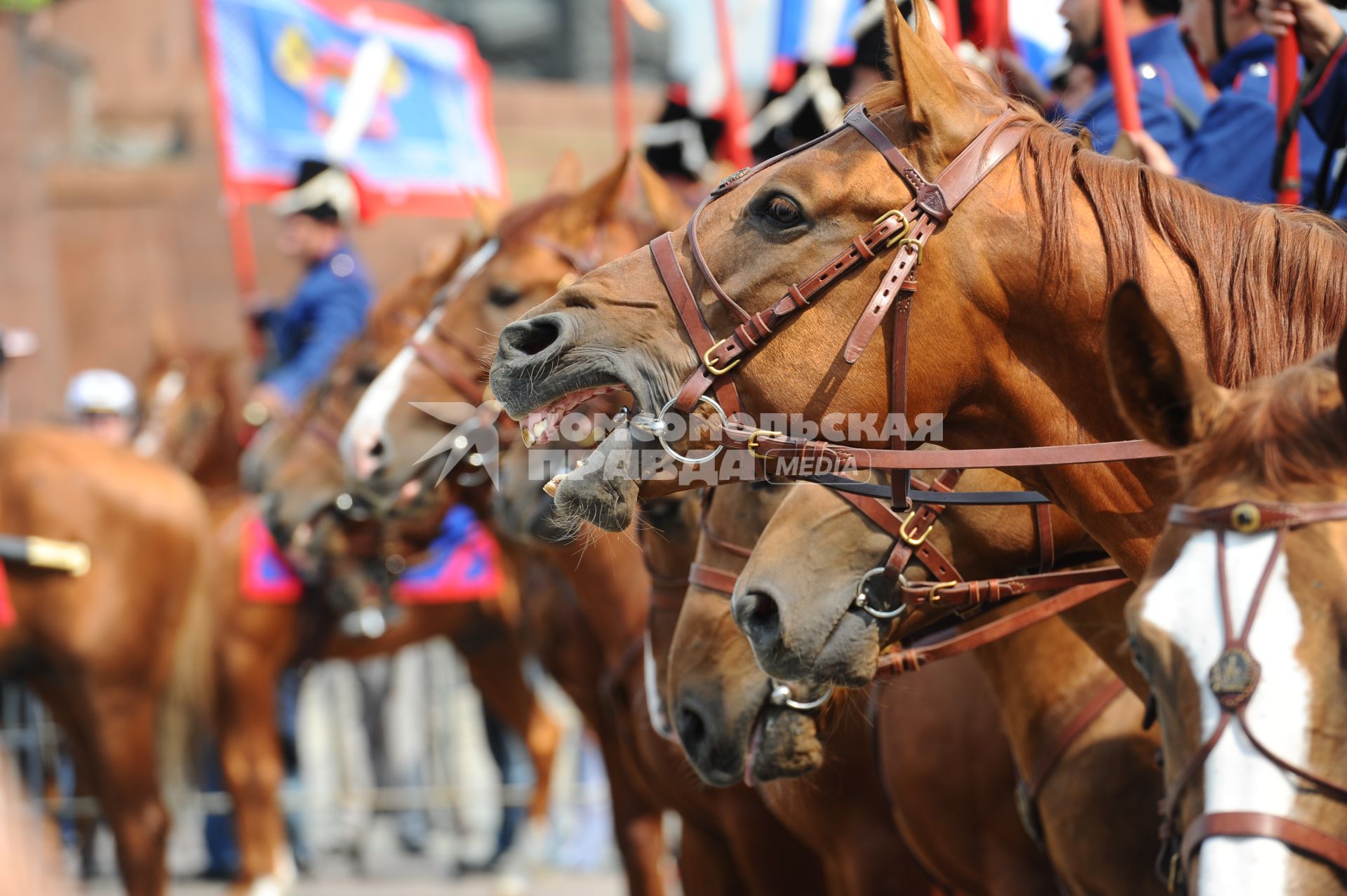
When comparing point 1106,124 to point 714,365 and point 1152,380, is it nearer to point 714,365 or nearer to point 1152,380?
point 714,365

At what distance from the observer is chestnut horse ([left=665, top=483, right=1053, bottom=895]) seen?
3805 millimetres

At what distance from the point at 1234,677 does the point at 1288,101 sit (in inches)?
90.0

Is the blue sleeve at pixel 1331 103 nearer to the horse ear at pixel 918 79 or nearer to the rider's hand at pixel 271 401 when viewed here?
the horse ear at pixel 918 79

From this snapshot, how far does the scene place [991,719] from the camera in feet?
13.3

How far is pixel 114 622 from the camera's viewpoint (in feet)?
25.4

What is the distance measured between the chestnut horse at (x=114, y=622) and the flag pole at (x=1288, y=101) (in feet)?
19.5

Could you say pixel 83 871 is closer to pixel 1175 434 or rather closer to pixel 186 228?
pixel 186 228

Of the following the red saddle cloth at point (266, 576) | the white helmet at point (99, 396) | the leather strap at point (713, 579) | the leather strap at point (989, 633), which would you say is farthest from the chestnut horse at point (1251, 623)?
the white helmet at point (99, 396)

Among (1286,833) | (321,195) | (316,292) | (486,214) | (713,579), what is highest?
(321,195)

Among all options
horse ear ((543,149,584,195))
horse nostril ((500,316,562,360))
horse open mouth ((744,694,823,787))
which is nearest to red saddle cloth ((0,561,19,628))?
horse ear ((543,149,584,195))

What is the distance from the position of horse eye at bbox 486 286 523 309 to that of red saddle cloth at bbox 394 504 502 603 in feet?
11.2

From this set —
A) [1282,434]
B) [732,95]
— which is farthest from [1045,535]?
[732,95]

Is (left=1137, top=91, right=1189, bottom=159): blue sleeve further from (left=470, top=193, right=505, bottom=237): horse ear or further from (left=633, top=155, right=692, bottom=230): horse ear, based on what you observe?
(left=470, top=193, right=505, bottom=237): horse ear

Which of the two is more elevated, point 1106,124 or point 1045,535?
point 1106,124
